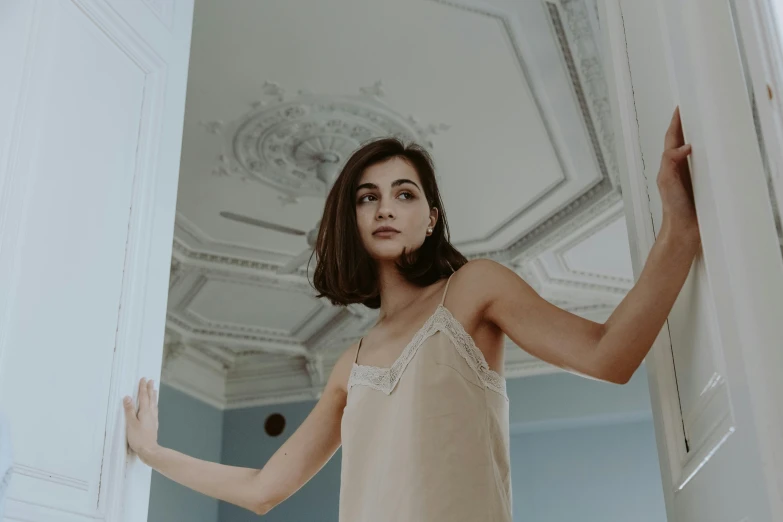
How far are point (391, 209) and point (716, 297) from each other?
856 millimetres

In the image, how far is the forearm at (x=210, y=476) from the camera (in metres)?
1.89

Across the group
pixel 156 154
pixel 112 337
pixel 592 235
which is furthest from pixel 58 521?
pixel 592 235

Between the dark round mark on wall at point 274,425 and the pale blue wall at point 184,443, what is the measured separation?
50 cm

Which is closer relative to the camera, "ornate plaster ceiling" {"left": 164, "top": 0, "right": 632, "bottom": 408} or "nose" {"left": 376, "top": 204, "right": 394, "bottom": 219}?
"nose" {"left": 376, "top": 204, "right": 394, "bottom": 219}

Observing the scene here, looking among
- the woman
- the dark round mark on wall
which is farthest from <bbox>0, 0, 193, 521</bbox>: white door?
the dark round mark on wall

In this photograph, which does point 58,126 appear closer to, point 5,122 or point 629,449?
point 5,122

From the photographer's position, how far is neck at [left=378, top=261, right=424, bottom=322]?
172 centimetres

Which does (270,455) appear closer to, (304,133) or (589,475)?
(589,475)

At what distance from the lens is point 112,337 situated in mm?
1883

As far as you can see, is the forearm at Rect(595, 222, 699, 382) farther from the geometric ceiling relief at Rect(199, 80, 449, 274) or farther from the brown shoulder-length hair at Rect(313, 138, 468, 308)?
the geometric ceiling relief at Rect(199, 80, 449, 274)

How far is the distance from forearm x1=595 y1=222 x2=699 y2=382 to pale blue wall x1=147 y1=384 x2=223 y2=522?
19.6ft

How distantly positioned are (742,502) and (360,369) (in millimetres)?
831

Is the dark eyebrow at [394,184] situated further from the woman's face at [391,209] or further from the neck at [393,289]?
the neck at [393,289]

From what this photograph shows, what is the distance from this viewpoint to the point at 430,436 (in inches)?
54.3
